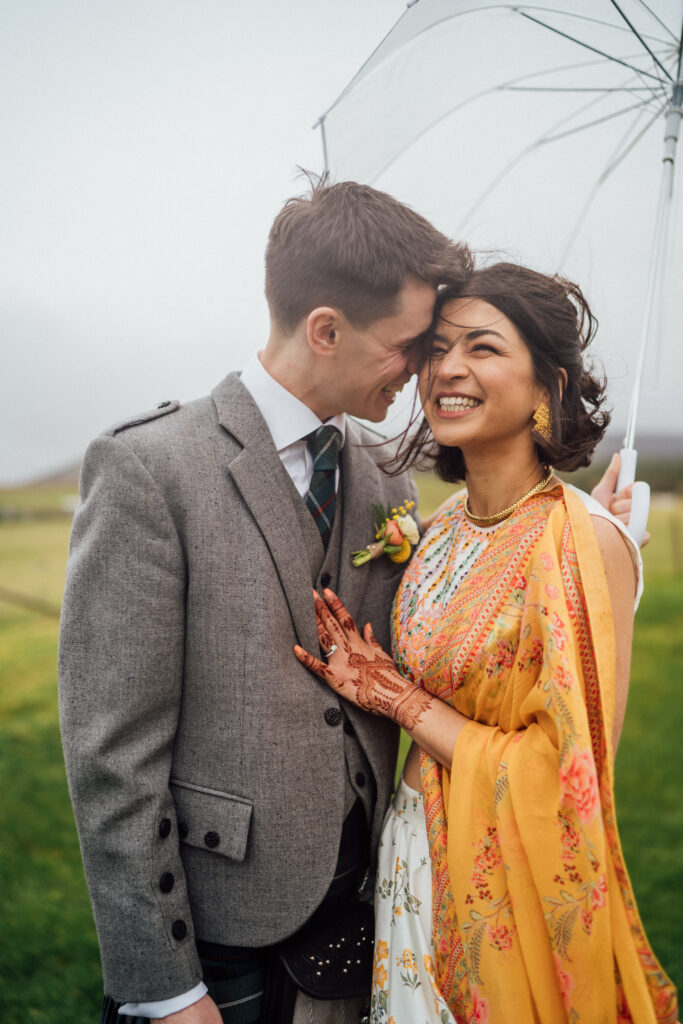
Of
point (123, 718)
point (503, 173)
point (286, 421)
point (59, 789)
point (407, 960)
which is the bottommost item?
point (59, 789)

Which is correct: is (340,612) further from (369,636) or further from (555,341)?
(555,341)

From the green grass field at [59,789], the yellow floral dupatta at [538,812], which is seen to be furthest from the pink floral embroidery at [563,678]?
the green grass field at [59,789]

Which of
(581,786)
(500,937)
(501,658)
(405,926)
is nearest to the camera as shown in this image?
(581,786)

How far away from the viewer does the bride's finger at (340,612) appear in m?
2.02

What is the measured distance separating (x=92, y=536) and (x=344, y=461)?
2.59 feet

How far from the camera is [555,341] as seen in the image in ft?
6.61

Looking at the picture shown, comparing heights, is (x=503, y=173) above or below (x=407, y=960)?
above

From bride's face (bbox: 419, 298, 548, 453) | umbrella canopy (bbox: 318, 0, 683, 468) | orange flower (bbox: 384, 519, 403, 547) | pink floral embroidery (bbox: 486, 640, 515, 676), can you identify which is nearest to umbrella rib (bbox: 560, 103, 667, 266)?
umbrella canopy (bbox: 318, 0, 683, 468)

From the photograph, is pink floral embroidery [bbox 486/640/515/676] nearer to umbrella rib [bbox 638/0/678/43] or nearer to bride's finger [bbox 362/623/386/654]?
bride's finger [bbox 362/623/386/654]

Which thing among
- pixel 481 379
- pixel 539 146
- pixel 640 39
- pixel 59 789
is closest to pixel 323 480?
pixel 481 379

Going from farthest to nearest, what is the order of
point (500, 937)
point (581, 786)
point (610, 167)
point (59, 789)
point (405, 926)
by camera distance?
1. point (59, 789)
2. point (610, 167)
3. point (405, 926)
4. point (500, 937)
5. point (581, 786)

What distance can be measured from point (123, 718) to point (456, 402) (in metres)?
1.15

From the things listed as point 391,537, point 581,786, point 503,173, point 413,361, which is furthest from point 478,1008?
point 503,173

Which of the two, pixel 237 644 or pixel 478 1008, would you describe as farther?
pixel 237 644
